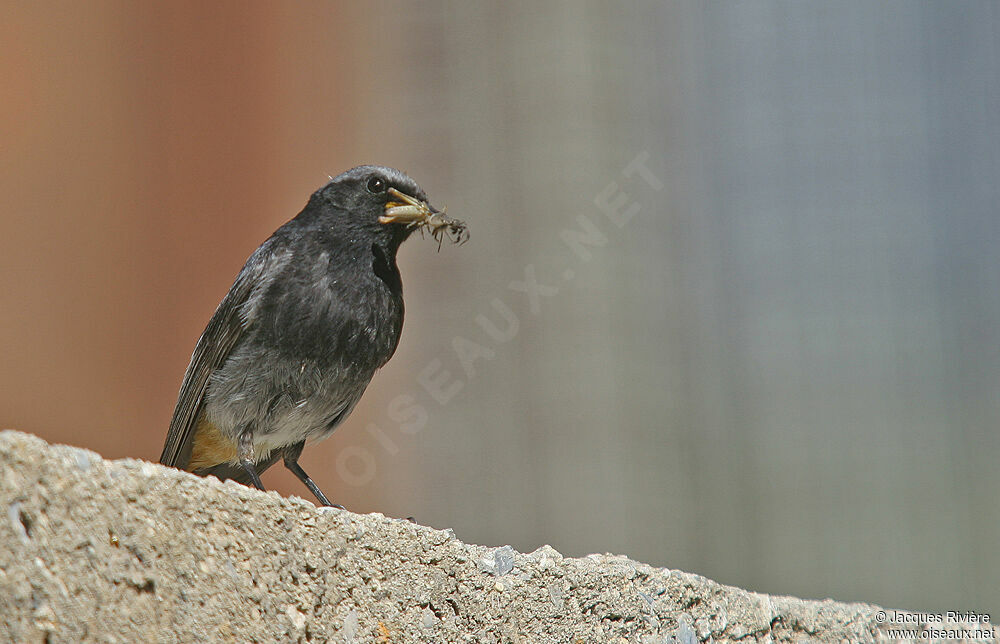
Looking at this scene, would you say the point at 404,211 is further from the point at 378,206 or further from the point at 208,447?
the point at 208,447

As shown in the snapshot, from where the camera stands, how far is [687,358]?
883 cm

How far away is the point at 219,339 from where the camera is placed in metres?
3.84

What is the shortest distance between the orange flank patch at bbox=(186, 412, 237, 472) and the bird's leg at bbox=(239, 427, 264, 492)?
2.0 inches

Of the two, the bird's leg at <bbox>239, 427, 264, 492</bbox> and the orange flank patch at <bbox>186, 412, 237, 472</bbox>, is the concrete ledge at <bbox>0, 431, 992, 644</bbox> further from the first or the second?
the orange flank patch at <bbox>186, 412, 237, 472</bbox>

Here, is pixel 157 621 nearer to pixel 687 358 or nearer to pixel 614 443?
pixel 614 443

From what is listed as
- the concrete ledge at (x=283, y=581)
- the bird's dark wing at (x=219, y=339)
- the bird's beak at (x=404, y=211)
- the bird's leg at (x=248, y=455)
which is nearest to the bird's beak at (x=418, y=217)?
the bird's beak at (x=404, y=211)

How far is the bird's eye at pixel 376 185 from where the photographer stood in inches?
160

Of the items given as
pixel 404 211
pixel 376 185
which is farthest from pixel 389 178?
pixel 404 211

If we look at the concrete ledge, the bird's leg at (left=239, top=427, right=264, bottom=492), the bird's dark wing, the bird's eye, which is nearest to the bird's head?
the bird's eye

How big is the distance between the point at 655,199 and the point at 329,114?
8.67 feet

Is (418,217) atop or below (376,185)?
below

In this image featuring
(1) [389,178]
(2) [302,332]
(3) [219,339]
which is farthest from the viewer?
(1) [389,178]

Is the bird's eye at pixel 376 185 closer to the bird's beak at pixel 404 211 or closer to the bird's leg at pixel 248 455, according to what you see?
the bird's beak at pixel 404 211

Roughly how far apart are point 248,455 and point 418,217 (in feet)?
3.25
